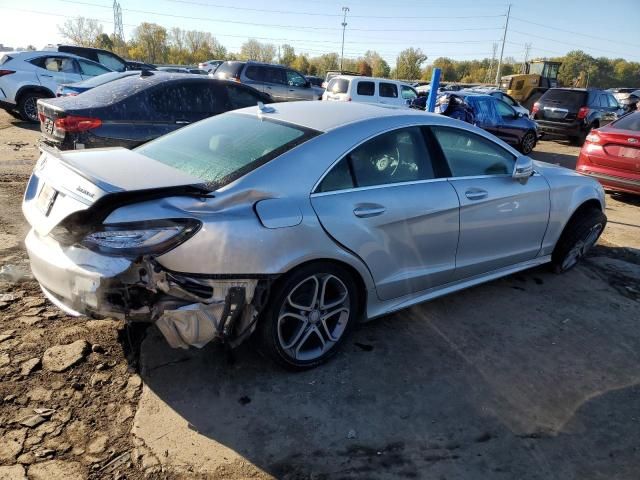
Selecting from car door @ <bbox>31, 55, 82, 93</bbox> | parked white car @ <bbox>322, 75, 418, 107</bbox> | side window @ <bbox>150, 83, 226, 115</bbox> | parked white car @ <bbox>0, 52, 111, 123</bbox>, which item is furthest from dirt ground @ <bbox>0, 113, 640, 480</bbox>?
parked white car @ <bbox>322, 75, 418, 107</bbox>

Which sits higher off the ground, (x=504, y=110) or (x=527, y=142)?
(x=504, y=110)

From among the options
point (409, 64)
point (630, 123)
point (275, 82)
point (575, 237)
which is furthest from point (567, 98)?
point (409, 64)

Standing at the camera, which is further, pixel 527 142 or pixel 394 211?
pixel 527 142

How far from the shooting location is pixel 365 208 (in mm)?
2863

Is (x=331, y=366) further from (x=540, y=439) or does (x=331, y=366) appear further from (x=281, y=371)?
(x=540, y=439)

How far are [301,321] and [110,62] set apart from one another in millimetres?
15462

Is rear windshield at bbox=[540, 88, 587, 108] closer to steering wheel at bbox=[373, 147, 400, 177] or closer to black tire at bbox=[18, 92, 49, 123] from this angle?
steering wheel at bbox=[373, 147, 400, 177]

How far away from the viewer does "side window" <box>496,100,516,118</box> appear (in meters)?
12.1

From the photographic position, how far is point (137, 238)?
225cm

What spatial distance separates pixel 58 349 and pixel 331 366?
168 cm

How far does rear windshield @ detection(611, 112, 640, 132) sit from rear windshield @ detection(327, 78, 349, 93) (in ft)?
26.7

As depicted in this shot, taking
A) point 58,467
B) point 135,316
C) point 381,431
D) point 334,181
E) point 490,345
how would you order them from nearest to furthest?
point 58,467 → point 135,316 → point 381,431 → point 334,181 → point 490,345

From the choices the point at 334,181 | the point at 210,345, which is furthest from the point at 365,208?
the point at 210,345

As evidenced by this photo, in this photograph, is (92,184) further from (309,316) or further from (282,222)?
(309,316)
